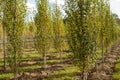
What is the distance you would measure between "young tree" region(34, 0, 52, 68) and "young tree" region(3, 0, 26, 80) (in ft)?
32.6

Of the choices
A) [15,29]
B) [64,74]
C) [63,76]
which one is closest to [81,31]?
[15,29]

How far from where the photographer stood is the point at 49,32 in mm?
36812

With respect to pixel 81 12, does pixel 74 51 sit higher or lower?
lower

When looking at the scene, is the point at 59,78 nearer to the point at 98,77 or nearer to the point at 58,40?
the point at 98,77

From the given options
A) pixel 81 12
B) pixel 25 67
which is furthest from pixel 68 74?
pixel 81 12

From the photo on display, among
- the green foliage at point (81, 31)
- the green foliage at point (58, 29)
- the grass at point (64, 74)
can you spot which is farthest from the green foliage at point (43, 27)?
the green foliage at point (81, 31)

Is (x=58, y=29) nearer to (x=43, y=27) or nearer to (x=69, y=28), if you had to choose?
(x=43, y=27)

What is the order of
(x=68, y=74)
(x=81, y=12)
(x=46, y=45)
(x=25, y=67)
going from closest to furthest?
(x=81, y=12)
(x=68, y=74)
(x=46, y=45)
(x=25, y=67)

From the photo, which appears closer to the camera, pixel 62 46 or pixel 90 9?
pixel 90 9

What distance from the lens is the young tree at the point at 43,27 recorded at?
35.8 metres

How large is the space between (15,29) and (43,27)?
1089 centimetres

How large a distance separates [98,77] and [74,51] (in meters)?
8.95

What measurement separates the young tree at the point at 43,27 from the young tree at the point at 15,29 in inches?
391

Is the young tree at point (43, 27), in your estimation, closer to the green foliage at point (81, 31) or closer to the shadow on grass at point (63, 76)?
the shadow on grass at point (63, 76)
